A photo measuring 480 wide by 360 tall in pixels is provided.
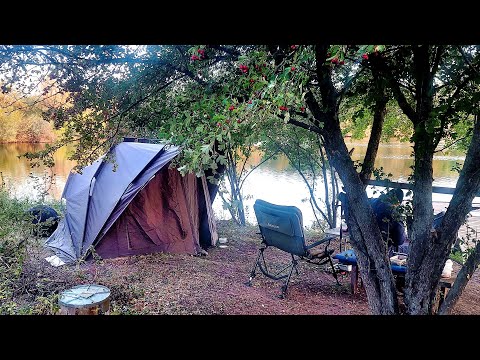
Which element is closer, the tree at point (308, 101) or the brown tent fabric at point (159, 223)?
the tree at point (308, 101)

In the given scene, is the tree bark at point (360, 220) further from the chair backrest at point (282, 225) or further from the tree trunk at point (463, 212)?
the chair backrest at point (282, 225)

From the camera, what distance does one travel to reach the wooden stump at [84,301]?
2.51 metres

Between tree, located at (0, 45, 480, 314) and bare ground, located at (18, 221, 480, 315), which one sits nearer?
tree, located at (0, 45, 480, 314)

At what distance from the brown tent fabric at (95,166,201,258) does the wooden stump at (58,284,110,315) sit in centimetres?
187

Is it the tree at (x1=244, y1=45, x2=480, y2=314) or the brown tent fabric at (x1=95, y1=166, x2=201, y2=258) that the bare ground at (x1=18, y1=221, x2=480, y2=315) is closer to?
the brown tent fabric at (x1=95, y1=166, x2=201, y2=258)

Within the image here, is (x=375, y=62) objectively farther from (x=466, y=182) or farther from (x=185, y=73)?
(x=185, y=73)

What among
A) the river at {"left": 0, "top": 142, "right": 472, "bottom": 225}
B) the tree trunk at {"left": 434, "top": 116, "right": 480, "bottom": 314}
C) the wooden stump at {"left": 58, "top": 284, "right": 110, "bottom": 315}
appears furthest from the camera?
the river at {"left": 0, "top": 142, "right": 472, "bottom": 225}

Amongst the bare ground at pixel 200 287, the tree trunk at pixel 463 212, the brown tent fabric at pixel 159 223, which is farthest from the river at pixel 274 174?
the tree trunk at pixel 463 212

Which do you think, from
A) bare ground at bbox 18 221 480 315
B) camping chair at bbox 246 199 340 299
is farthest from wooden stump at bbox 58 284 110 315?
camping chair at bbox 246 199 340 299

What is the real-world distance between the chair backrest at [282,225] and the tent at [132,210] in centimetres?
126

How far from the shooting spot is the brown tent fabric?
15.1ft
